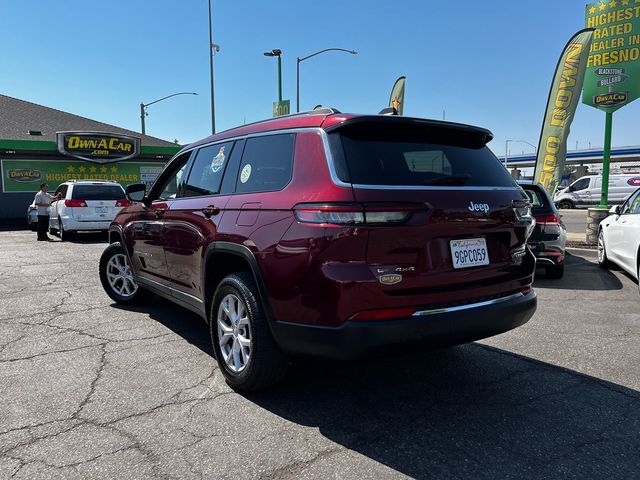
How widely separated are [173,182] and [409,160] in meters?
2.67

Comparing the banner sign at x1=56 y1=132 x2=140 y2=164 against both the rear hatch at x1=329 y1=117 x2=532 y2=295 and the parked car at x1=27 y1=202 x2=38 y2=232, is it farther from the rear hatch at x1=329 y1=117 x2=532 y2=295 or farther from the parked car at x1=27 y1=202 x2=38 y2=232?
the rear hatch at x1=329 y1=117 x2=532 y2=295

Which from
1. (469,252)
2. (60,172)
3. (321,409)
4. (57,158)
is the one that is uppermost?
(57,158)

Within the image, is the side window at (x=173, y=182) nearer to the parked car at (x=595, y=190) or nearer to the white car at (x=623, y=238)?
the white car at (x=623, y=238)

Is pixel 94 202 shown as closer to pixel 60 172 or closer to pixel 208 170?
pixel 60 172

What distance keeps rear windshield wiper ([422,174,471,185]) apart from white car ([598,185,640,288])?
4.88 meters

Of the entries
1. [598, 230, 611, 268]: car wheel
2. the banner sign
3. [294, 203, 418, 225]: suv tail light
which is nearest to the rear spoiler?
[294, 203, 418, 225]: suv tail light

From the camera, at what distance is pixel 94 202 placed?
46.0 feet

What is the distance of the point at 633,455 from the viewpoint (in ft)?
8.66

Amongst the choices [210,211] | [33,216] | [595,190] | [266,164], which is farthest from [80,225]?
[595,190]

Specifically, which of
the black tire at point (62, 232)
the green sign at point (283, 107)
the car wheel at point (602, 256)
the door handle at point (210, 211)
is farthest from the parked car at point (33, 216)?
the car wheel at point (602, 256)

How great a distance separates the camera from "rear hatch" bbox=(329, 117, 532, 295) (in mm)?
2770

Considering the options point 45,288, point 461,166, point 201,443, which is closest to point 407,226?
point 461,166

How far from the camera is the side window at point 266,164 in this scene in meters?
3.21

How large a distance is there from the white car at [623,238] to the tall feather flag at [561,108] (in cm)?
487
